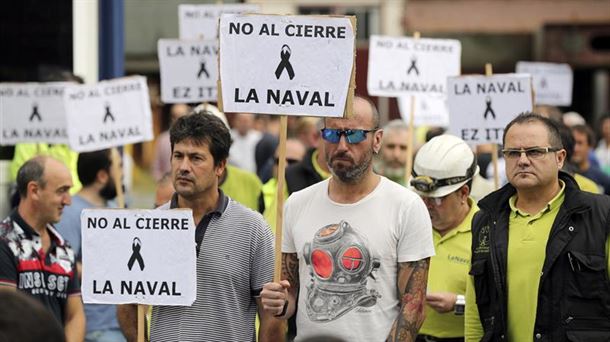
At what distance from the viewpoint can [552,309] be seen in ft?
21.5

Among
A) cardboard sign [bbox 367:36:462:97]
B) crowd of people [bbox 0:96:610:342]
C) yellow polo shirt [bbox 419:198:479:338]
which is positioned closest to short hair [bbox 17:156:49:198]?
crowd of people [bbox 0:96:610:342]

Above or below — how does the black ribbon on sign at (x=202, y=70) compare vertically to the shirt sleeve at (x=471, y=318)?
above

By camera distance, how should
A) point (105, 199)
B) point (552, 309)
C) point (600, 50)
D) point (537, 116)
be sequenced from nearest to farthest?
point (552, 309)
point (537, 116)
point (105, 199)
point (600, 50)

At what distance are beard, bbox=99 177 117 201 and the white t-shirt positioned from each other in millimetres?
2943

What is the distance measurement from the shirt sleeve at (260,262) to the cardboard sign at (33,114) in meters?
4.25

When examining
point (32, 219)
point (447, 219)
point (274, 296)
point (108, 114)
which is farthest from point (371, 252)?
point (108, 114)

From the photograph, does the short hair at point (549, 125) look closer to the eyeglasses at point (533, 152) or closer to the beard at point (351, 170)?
the eyeglasses at point (533, 152)

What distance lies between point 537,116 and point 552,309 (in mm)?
1009

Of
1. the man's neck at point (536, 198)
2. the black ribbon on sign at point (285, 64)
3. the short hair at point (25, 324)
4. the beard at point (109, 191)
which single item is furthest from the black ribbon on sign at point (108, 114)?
the short hair at point (25, 324)

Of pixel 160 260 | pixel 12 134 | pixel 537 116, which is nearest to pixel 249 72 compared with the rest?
pixel 160 260

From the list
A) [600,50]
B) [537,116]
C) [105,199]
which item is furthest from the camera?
[600,50]

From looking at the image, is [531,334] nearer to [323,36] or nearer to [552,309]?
[552,309]

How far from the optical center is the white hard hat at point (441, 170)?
7828 mm

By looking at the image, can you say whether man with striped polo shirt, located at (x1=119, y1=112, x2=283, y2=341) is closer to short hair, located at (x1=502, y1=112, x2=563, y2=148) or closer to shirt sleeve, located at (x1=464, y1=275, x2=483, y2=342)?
shirt sleeve, located at (x1=464, y1=275, x2=483, y2=342)
